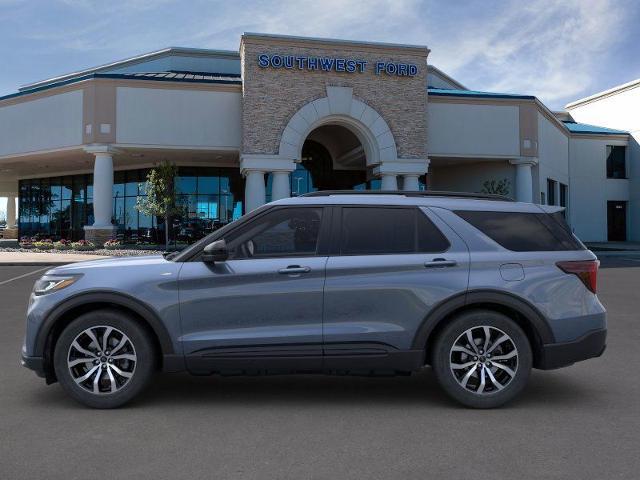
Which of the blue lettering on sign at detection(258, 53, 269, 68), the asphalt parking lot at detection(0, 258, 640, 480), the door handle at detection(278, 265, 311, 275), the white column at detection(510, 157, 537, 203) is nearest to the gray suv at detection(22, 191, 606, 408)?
the door handle at detection(278, 265, 311, 275)

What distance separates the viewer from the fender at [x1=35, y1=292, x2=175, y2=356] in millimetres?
4684

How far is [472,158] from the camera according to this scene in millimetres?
31297

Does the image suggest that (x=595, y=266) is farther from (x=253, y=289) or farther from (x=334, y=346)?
(x=253, y=289)

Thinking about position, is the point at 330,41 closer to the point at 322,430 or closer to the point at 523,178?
the point at 523,178

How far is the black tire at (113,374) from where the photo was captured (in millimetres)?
4711

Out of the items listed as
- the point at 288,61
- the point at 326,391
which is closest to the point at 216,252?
the point at 326,391

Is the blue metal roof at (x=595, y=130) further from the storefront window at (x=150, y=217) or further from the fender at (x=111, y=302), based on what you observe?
the fender at (x=111, y=302)

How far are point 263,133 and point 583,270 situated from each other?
23.3m

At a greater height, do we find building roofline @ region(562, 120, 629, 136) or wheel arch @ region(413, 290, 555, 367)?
building roofline @ region(562, 120, 629, 136)

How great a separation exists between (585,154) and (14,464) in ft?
143

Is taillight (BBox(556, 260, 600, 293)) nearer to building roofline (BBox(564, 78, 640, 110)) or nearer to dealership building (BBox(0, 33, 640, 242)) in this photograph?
dealership building (BBox(0, 33, 640, 242))

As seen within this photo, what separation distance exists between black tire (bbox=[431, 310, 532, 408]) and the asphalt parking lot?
0.39 ft

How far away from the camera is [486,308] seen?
4906 mm

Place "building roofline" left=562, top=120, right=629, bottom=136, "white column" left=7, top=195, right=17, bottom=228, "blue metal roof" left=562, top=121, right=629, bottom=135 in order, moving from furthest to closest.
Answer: "white column" left=7, top=195, right=17, bottom=228 < "blue metal roof" left=562, top=121, right=629, bottom=135 < "building roofline" left=562, top=120, right=629, bottom=136
